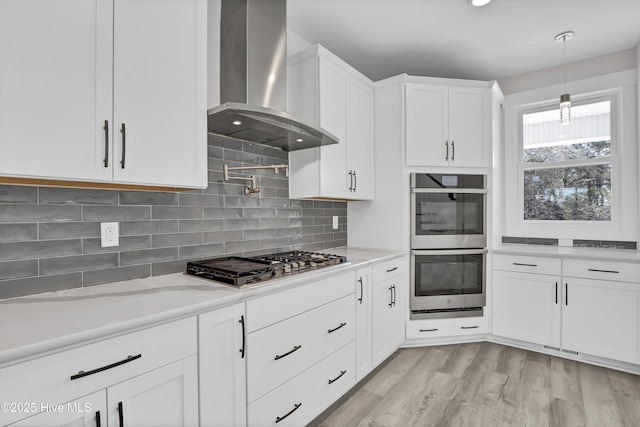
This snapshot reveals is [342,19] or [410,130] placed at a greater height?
[342,19]

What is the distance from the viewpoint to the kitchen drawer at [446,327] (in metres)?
3.00

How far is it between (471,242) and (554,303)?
0.82 meters

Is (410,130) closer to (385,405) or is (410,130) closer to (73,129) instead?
(385,405)

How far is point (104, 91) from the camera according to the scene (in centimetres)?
129

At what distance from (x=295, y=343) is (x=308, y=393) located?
0.34 metres

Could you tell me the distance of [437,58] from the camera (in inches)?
126

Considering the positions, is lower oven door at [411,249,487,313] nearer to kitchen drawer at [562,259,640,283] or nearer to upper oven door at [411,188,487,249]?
upper oven door at [411,188,487,249]

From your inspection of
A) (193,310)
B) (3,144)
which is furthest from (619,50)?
(3,144)

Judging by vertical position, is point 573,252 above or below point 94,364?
above

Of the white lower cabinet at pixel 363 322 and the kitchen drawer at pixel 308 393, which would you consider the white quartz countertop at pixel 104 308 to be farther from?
the white lower cabinet at pixel 363 322

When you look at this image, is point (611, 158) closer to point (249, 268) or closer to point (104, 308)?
point (249, 268)

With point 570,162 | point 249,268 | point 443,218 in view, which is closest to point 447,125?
point 443,218

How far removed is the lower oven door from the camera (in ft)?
9.88

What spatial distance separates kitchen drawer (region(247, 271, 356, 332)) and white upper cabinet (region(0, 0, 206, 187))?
2.24 ft
